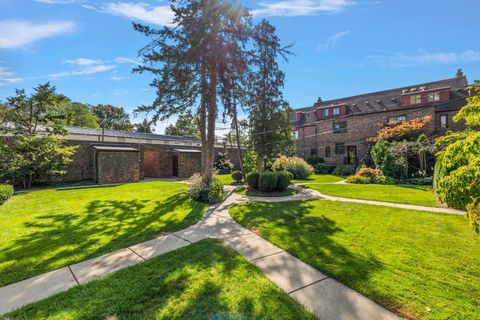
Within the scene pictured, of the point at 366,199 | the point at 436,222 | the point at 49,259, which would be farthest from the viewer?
the point at 366,199

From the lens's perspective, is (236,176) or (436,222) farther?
(236,176)

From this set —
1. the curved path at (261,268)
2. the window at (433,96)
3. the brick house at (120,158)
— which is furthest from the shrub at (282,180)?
the window at (433,96)

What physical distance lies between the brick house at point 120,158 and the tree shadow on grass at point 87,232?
7.61 meters

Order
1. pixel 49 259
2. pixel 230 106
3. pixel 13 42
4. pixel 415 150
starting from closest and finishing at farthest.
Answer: pixel 49 259 → pixel 13 42 → pixel 230 106 → pixel 415 150

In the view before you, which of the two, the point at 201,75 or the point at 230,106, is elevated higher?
the point at 201,75

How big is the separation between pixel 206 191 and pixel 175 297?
22.5 ft

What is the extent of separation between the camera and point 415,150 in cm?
1491

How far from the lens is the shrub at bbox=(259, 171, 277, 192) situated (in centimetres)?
1141

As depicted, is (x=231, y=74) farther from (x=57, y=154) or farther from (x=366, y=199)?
(x=57, y=154)

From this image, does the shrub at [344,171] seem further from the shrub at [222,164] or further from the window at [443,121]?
the shrub at [222,164]

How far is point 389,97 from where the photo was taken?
22.1 meters

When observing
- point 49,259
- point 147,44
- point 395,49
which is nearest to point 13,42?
point 147,44

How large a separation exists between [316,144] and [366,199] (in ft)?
55.2

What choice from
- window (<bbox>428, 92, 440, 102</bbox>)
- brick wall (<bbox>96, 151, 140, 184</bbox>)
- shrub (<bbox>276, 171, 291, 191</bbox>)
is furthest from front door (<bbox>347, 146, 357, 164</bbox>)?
brick wall (<bbox>96, 151, 140, 184</bbox>)
